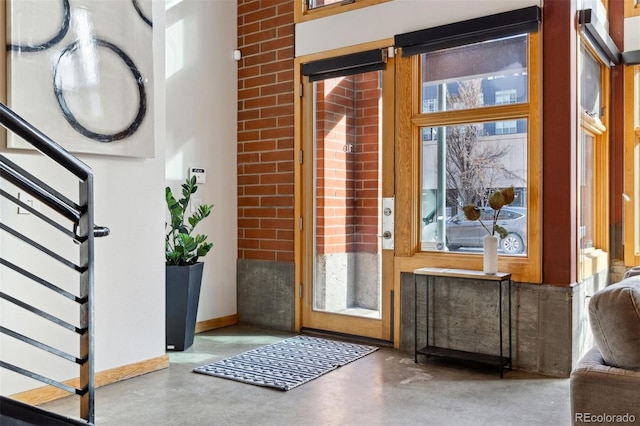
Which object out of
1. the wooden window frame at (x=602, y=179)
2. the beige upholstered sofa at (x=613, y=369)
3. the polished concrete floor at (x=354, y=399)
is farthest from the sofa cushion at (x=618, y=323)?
the wooden window frame at (x=602, y=179)

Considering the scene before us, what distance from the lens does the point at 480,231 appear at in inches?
159

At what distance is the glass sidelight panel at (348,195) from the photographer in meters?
4.55

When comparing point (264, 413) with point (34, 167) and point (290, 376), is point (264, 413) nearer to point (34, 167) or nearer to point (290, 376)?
point (290, 376)

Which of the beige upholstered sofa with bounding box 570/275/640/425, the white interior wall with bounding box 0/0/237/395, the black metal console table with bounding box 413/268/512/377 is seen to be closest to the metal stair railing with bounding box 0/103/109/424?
the white interior wall with bounding box 0/0/237/395

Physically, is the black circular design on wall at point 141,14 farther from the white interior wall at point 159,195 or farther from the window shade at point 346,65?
the window shade at point 346,65

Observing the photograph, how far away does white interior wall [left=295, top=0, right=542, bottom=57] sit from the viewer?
3943 mm

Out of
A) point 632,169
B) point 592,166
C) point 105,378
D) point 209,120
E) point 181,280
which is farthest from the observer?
point 209,120

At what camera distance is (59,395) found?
3305 millimetres

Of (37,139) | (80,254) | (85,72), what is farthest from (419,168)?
(37,139)

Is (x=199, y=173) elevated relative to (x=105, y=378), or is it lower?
elevated

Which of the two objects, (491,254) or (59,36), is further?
(491,254)

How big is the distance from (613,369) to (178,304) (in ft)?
10.5

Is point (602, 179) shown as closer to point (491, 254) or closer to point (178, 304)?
point (491, 254)

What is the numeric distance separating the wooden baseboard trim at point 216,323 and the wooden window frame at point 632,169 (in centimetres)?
358
